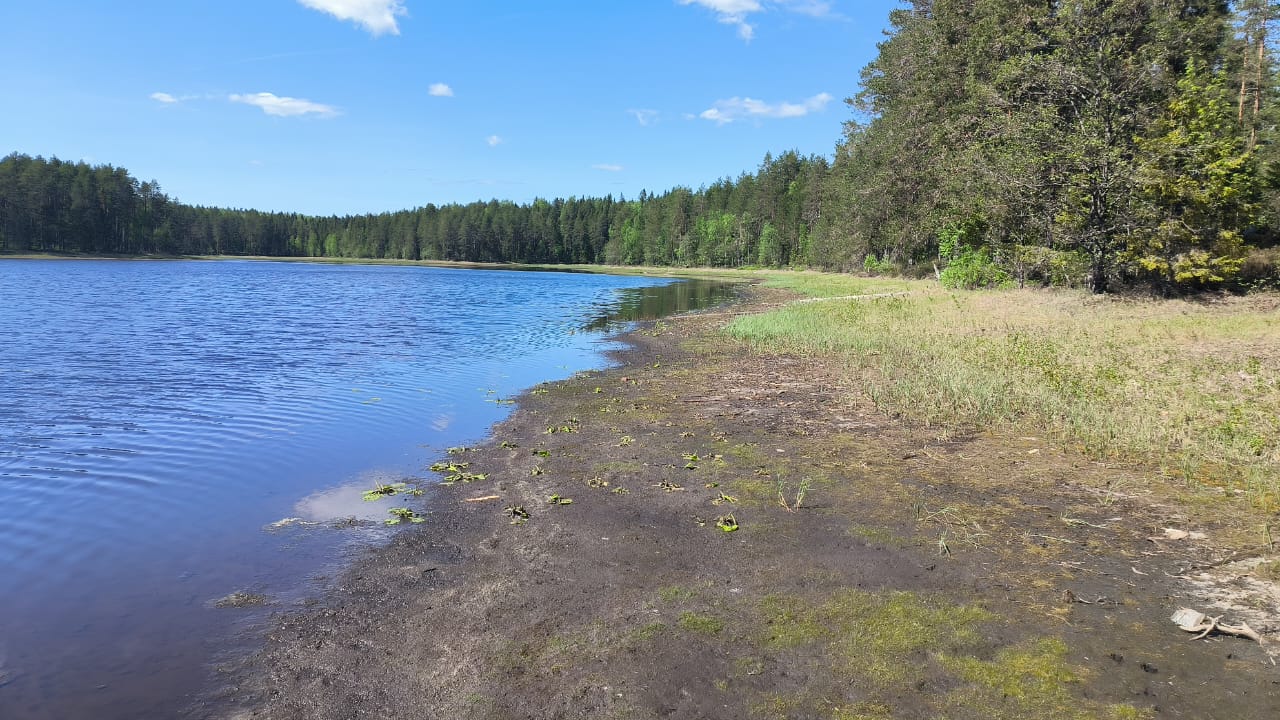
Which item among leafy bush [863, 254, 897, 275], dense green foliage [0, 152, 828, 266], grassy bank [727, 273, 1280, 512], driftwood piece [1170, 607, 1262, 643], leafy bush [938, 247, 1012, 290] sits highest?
dense green foliage [0, 152, 828, 266]

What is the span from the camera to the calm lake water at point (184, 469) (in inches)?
229

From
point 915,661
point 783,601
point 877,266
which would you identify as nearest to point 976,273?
point 877,266

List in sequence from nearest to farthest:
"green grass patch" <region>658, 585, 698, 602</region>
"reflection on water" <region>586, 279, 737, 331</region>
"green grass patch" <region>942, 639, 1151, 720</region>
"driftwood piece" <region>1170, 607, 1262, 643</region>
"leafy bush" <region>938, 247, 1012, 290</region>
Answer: "green grass patch" <region>942, 639, 1151, 720</region> < "driftwood piece" <region>1170, 607, 1262, 643</region> < "green grass patch" <region>658, 585, 698, 602</region> < "leafy bush" <region>938, 247, 1012, 290</region> < "reflection on water" <region>586, 279, 737, 331</region>

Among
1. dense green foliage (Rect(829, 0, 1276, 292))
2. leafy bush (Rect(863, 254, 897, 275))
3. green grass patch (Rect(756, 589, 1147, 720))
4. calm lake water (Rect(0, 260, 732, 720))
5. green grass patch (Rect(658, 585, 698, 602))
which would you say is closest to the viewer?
green grass patch (Rect(756, 589, 1147, 720))

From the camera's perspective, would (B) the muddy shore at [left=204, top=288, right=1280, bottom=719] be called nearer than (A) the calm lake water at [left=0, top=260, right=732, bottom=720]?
Yes

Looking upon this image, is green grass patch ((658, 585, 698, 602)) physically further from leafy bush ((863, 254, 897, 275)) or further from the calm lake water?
leafy bush ((863, 254, 897, 275))

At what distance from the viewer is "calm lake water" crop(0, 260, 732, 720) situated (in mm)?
5805

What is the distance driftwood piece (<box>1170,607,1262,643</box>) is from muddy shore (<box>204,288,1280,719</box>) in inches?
3.0

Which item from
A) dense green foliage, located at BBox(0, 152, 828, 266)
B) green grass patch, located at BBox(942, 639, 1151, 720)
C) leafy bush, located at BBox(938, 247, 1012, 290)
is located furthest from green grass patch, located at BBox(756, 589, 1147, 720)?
A: dense green foliage, located at BBox(0, 152, 828, 266)

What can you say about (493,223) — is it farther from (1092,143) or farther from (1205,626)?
(1205,626)

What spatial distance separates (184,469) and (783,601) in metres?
9.90

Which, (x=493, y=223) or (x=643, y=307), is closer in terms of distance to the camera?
(x=643, y=307)

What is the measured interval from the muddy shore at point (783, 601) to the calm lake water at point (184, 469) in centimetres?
93

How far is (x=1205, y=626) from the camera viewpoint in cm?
525
